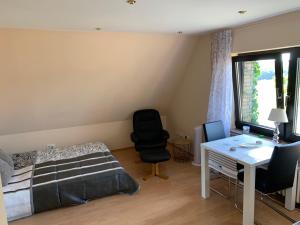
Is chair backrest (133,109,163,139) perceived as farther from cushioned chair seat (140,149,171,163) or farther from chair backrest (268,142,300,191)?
chair backrest (268,142,300,191)

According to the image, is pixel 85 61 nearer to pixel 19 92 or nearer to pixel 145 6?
pixel 19 92

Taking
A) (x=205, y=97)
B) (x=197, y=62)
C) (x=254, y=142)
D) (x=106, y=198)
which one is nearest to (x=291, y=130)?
(x=254, y=142)

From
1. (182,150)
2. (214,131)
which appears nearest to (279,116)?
(214,131)

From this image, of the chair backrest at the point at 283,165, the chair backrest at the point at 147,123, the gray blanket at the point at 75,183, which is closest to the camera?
the chair backrest at the point at 283,165

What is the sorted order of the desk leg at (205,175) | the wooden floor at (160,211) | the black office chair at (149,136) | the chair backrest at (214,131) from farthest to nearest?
the black office chair at (149,136) → the chair backrest at (214,131) → the desk leg at (205,175) → the wooden floor at (160,211)

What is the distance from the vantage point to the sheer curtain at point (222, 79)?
3387 mm

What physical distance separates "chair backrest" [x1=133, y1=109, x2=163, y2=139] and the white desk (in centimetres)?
176

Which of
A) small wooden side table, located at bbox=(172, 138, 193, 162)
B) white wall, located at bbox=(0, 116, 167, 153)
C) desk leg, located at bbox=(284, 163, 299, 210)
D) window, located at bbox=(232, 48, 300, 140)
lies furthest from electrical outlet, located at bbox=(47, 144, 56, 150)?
desk leg, located at bbox=(284, 163, 299, 210)

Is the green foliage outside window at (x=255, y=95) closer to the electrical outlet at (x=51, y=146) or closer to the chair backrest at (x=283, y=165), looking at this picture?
the chair backrest at (x=283, y=165)

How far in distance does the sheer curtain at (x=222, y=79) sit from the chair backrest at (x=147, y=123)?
1391 millimetres

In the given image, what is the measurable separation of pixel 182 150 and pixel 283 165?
7.85ft

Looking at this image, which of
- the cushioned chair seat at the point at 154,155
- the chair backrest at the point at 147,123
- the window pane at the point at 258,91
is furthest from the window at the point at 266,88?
the chair backrest at the point at 147,123

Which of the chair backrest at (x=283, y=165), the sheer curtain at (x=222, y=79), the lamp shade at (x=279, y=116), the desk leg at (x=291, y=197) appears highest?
the sheer curtain at (x=222, y=79)

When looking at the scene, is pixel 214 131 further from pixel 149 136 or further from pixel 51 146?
pixel 51 146
